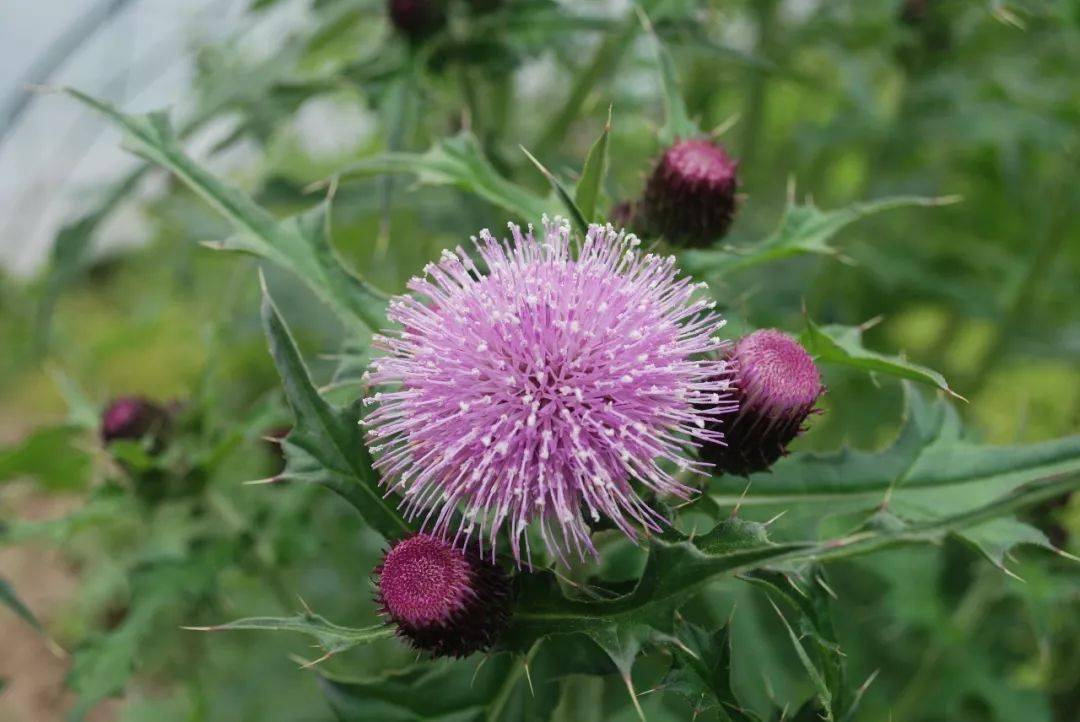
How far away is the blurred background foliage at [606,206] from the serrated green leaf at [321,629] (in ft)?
1.59

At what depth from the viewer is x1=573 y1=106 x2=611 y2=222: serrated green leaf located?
185 centimetres

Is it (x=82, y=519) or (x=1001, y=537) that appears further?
(x=82, y=519)

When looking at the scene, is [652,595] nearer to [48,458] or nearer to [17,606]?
[17,606]

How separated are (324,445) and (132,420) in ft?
4.33

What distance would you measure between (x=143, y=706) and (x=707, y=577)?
12.2ft

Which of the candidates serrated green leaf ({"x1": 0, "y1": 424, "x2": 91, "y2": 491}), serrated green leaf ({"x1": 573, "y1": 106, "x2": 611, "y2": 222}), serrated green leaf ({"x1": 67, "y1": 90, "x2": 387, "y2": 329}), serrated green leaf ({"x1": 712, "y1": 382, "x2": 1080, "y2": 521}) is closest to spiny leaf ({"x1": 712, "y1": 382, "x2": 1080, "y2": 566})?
serrated green leaf ({"x1": 712, "y1": 382, "x2": 1080, "y2": 521})

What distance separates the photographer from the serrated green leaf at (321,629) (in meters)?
1.47

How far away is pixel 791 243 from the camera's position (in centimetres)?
207

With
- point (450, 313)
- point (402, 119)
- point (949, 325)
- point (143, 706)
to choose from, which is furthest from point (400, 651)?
point (949, 325)

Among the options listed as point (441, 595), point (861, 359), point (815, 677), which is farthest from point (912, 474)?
point (441, 595)

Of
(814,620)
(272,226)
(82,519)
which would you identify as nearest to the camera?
(814,620)

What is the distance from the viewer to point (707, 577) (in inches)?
56.2

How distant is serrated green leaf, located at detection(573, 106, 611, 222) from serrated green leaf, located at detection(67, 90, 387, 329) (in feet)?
1.64

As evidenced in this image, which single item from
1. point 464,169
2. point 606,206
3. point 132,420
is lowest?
point 132,420
